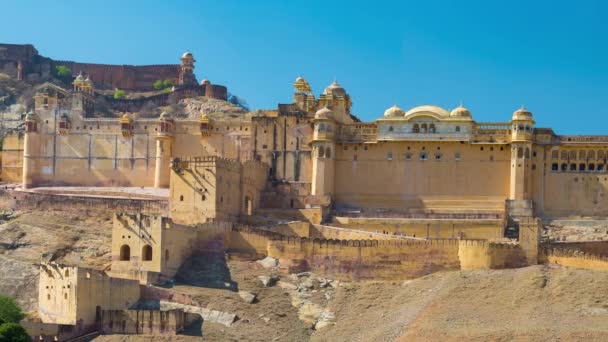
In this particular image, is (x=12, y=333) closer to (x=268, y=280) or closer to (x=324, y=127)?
(x=268, y=280)

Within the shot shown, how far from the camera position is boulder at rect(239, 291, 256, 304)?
173 ft

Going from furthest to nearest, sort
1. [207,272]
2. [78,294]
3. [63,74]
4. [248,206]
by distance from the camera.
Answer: [63,74], [248,206], [207,272], [78,294]

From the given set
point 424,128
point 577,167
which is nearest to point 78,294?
point 424,128

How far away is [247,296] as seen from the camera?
5312cm

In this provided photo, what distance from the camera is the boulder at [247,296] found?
52.8 m

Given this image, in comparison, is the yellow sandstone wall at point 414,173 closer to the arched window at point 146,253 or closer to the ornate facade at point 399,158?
the ornate facade at point 399,158

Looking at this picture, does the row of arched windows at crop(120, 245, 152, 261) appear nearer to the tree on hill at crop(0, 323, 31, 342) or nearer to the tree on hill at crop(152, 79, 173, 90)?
the tree on hill at crop(0, 323, 31, 342)

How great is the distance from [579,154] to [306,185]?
570 inches

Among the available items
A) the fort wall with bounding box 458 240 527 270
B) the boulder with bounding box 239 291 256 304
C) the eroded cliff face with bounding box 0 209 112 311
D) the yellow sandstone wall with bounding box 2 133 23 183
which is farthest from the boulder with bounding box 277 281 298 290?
the yellow sandstone wall with bounding box 2 133 23 183

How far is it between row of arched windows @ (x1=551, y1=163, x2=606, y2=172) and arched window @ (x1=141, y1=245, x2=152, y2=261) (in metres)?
23.3

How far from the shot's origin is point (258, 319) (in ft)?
169

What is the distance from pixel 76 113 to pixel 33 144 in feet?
10.2

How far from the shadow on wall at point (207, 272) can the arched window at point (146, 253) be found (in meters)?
1.45

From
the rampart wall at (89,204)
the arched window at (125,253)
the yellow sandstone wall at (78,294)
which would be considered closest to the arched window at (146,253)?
the arched window at (125,253)
